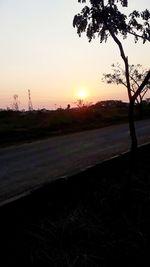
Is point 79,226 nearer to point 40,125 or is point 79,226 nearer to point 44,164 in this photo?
point 44,164

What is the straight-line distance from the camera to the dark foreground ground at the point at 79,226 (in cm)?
596

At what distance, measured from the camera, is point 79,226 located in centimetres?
707

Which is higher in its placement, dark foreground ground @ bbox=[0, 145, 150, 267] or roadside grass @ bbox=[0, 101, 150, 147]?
roadside grass @ bbox=[0, 101, 150, 147]

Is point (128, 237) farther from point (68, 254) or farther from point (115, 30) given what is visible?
point (115, 30)

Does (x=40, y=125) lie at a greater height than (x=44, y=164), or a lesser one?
greater

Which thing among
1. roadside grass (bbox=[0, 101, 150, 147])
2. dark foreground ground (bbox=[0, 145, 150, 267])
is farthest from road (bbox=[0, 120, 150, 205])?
Answer: roadside grass (bbox=[0, 101, 150, 147])

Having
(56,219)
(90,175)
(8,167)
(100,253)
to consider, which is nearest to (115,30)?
(90,175)

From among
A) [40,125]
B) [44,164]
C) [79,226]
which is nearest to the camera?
[79,226]

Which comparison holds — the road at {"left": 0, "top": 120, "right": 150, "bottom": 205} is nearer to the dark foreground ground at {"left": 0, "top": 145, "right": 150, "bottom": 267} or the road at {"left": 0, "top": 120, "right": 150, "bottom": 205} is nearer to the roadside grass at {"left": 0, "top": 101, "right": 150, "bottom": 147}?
the dark foreground ground at {"left": 0, "top": 145, "right": 150, "bottom": 267}

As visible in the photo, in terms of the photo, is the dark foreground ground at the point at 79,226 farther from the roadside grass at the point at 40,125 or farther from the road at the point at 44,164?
the roadside grass at the point at 40,125

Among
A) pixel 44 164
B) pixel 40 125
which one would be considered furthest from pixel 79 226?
pixel 40 125

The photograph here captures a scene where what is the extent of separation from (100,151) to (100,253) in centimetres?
898

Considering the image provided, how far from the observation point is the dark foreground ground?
596 centimetres

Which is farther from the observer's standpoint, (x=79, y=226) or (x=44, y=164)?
(x=44, y=164)
